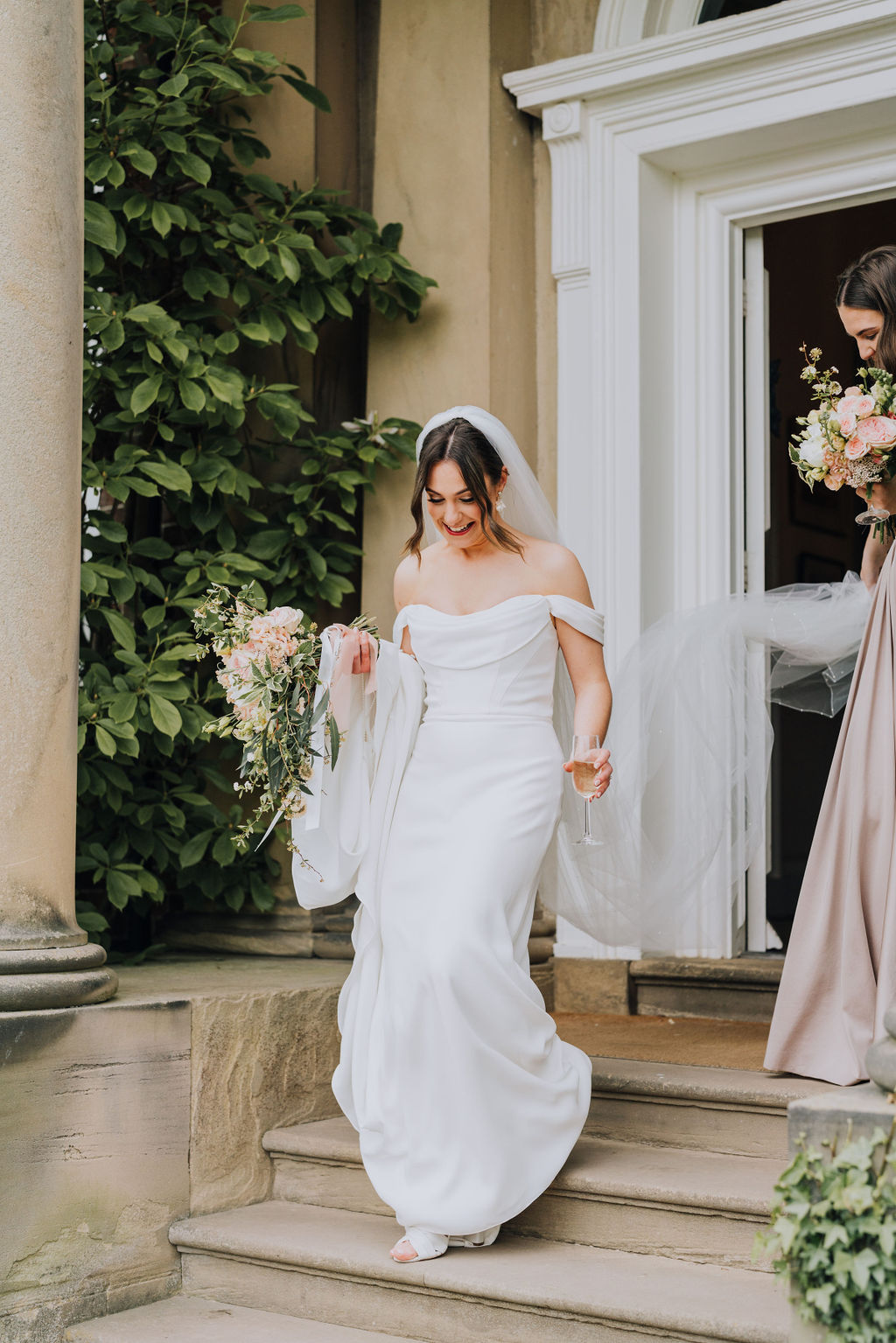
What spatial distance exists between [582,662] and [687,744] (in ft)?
2.07

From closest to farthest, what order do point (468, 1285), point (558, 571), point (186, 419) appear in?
point (468, 1285)
point (558, 571)
point (186, 419)

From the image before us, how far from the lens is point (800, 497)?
700 cm

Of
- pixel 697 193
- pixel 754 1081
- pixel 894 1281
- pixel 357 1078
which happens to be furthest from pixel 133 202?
pixel 894 1281

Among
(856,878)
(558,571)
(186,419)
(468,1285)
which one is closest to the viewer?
(468,1285)

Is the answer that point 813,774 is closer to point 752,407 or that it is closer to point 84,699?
point 752,407

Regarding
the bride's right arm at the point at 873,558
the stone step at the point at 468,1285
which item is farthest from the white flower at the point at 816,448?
the stone step at the point at 468,1285

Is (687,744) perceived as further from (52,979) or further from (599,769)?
(52,979)

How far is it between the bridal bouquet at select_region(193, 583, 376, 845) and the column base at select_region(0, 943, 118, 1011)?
509 millimetres

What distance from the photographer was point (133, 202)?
185 inches

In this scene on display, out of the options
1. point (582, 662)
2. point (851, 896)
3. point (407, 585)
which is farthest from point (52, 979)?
point (851, 896)

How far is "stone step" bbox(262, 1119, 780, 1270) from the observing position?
3252mm

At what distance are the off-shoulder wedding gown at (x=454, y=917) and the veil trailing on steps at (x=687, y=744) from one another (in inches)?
15.1

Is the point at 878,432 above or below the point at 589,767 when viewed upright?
above

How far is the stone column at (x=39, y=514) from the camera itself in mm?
3564
